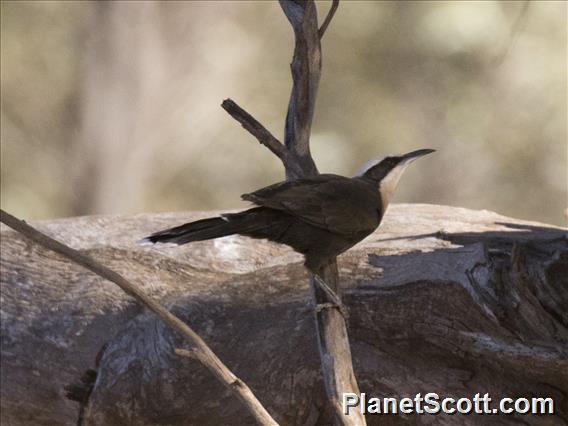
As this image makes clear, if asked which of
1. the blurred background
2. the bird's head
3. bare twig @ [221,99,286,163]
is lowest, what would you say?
the bird's head

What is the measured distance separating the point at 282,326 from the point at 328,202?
0.33 meters

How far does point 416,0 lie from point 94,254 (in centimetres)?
394

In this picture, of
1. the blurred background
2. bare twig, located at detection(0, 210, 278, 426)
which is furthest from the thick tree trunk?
the blurred background

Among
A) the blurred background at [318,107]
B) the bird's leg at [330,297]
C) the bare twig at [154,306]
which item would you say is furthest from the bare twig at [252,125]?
the blurred background at [318,107]

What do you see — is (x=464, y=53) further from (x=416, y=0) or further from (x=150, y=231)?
(x=150, y=231)

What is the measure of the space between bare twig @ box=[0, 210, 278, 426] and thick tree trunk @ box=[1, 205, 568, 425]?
12.0 inches

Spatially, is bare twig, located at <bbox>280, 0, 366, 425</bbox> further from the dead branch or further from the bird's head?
the bird's head

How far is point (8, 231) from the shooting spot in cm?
215

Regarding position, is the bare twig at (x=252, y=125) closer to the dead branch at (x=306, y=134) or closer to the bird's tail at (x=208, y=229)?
the dead branch at (x=306, y=134)

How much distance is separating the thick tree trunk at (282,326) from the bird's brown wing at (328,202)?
23 cm

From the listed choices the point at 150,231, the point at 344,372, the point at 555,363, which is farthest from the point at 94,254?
the point at 555,363

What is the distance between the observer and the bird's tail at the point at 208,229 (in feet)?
4.65

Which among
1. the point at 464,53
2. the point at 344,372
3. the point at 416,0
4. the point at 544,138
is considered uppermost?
the point at 416,0

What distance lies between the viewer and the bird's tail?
1416 mm
